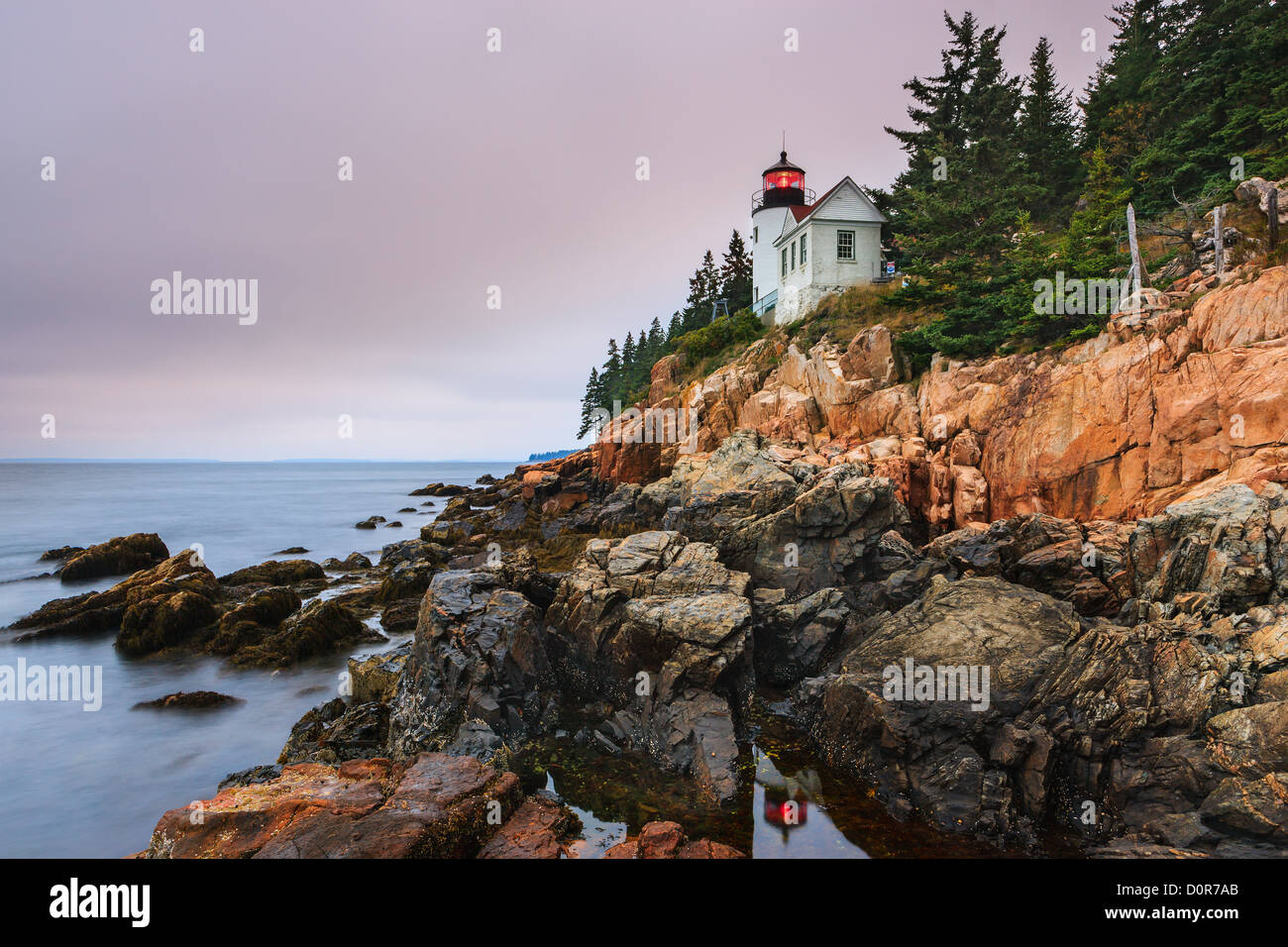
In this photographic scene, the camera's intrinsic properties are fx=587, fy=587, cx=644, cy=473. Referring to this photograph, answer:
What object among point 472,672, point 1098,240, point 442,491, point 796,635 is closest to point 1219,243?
point 1098,240

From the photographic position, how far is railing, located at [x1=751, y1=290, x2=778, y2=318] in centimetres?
3884

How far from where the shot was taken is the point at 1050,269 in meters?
22.4

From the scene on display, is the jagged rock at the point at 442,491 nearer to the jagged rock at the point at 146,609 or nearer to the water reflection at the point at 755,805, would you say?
the jagged rock at the point at 146,609

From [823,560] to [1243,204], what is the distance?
66.5 feet

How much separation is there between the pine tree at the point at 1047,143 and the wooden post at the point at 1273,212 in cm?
1692

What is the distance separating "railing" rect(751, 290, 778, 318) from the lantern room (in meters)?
6.58

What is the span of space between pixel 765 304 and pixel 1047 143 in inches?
734

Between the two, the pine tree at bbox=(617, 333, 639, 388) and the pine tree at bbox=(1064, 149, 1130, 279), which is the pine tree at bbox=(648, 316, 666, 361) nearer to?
the pine tree at bbox=(617, 333, 639, 388)

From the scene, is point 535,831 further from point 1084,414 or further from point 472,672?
point 1084,414

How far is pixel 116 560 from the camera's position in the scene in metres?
28.2

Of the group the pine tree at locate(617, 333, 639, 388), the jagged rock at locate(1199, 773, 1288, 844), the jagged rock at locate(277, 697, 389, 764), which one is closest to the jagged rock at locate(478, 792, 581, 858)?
the jagged rock at locate(277, 697, 389, 764)

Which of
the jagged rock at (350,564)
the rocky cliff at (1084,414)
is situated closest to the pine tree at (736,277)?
the rocky cliff at (1084,414)

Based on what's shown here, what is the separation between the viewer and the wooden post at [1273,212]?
1784 centimetres
